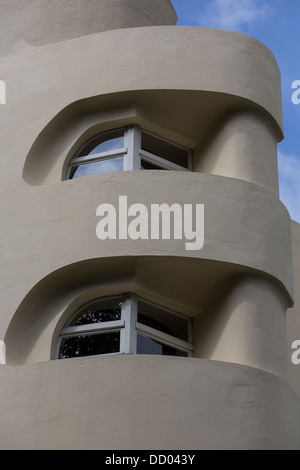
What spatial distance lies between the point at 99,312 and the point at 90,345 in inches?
21.7

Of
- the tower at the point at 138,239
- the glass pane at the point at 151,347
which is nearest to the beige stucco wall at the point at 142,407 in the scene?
the tower at the point at 138,239

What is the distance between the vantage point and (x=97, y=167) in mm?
14938

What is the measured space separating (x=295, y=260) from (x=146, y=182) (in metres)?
4.59

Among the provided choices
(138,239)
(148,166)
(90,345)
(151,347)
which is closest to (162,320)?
(151,347)

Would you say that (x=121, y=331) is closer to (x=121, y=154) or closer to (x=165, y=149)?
(x=121, y=154)

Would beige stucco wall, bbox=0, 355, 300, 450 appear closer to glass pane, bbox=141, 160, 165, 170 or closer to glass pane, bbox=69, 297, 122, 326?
glass pane, bbox=69, 297, 122, 326

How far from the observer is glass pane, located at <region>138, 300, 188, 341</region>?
13781 millimetres

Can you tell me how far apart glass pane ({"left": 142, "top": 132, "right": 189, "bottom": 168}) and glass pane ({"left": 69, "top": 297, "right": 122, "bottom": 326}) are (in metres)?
3.01

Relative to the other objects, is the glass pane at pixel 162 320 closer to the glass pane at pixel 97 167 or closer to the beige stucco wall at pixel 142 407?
the beige stucco wall at pixel 142 407

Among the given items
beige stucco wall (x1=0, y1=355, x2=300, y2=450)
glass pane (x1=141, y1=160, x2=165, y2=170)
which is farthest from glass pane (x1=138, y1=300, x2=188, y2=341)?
glass pane (x1=141, y1=160, x2=165, y2=170)

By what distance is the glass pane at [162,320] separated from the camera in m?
13.8

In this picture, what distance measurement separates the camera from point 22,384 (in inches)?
492

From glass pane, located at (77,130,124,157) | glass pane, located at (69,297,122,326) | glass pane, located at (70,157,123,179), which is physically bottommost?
glass pane, located at (69,297,122,326)

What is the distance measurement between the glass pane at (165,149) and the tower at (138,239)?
0.11ft
